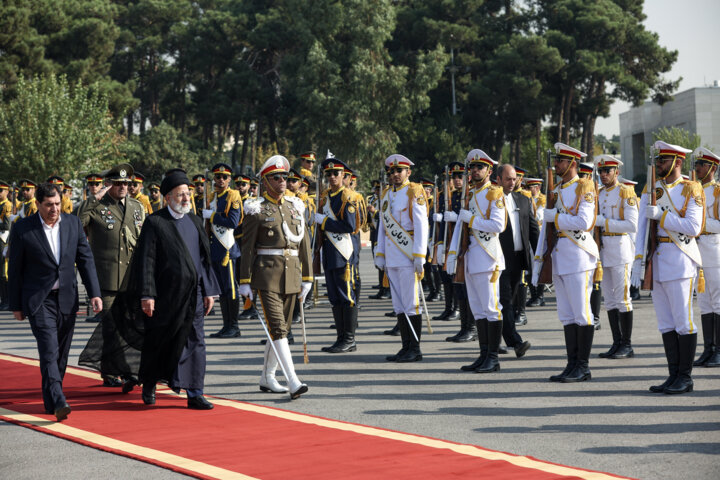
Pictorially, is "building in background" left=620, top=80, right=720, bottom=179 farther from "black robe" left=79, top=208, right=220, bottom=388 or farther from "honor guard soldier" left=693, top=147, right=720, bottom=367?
"black robe" left=79, top=208, right=220, bottom=388

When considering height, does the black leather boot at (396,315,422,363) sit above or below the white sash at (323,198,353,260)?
below

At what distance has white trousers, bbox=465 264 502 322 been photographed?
9.62 metres

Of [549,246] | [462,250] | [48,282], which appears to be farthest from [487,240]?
[48,282]

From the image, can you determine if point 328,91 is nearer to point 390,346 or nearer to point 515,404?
point 390,346

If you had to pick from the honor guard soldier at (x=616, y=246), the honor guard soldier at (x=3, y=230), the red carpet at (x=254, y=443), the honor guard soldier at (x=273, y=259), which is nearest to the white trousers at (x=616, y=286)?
the honor guard soldier at (x=616, y=246)

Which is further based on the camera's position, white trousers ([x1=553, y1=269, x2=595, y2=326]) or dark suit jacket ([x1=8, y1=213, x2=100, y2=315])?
white trousers ([x1=553, y1=269, x2=595, y2=326])

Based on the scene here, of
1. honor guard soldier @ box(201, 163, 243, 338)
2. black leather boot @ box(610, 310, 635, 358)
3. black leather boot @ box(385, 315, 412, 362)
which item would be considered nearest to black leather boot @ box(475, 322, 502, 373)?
black leather boot @ box(385, 315, 412, 362)

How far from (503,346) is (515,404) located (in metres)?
3.42

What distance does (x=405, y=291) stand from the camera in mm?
10594

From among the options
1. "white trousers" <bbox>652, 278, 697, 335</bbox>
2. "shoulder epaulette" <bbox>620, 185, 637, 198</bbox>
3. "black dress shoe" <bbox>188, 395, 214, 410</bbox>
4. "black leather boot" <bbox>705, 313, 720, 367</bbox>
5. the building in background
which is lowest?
"black dress shoe" <bbox>188, 395, 214, 410</bbox>

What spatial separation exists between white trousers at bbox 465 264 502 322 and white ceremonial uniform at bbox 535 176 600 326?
0.72 meters

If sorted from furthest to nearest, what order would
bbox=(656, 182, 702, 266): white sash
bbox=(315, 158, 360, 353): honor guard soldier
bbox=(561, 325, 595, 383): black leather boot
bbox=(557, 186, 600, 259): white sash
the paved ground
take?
bbox=(315, 158, 360, 353): honor guard soldier → bbox=(557, 186, 600, 259): white sash → bbox=(561, 325, 595, 383): black leather boot → bbox=(656, 182, 702, 266): white sash → the paved ground

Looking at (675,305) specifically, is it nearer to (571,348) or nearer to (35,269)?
(571,348)

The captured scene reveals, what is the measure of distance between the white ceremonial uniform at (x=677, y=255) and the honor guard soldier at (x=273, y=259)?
323 cm
